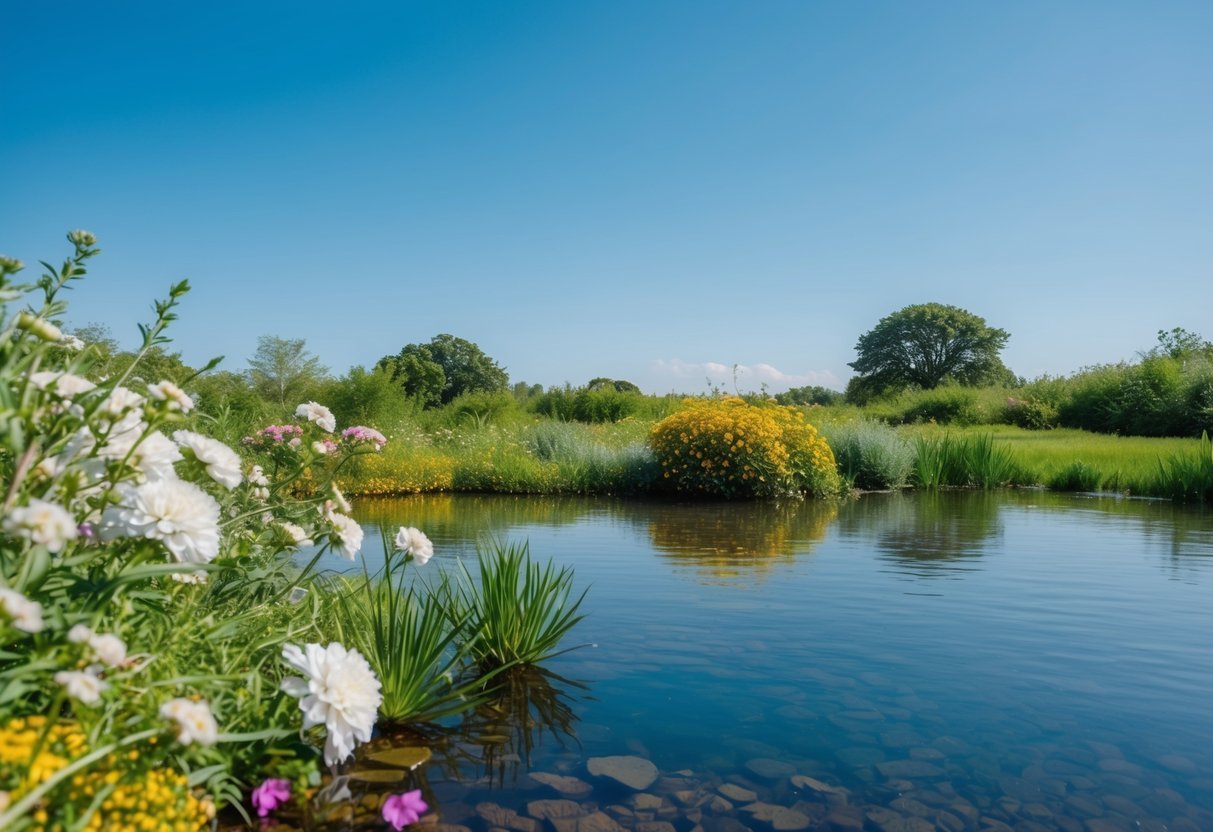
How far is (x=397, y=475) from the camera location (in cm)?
1496

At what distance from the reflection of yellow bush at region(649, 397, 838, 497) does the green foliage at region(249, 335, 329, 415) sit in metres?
26.0

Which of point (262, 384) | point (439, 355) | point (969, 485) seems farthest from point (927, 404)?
point (439, 355)

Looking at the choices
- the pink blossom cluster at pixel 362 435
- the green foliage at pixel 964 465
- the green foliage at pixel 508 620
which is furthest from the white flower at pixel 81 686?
the green foliage at pixel 964 465

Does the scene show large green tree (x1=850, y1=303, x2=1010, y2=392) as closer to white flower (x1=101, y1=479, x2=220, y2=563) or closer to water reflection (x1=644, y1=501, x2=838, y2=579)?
water reflection (x1=644, y1=501, x2=838, y2=579)

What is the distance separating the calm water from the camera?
2.80 m

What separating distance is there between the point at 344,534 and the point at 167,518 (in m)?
1.05

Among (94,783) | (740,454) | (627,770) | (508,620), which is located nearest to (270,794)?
(94,783)

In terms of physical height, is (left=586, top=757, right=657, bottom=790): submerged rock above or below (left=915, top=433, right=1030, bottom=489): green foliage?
below

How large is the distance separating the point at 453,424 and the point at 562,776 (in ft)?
74.1

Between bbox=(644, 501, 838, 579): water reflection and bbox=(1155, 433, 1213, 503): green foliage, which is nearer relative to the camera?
bbox=(644, 501, 838, 579): water reflection

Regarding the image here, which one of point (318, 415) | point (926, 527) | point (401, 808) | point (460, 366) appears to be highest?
point (460, 366)

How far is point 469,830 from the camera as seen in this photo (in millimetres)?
2545

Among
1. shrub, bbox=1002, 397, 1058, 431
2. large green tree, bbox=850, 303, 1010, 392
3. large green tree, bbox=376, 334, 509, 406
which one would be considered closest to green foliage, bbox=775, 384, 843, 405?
large green tree, bbox=850, 303, 1010, 392

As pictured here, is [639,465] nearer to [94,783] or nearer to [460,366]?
[94,783]
